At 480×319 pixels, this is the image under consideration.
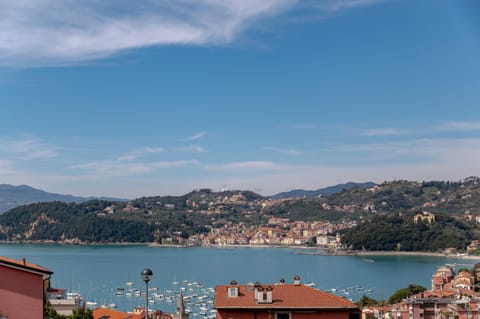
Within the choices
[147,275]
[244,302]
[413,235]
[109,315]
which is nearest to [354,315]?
[244,302]

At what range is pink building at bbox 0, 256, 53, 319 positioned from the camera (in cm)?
495

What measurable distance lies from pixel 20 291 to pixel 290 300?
8.36 feet

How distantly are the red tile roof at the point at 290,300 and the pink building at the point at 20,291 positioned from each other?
1870mm

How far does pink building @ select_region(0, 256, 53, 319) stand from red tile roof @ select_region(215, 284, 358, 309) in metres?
1.87

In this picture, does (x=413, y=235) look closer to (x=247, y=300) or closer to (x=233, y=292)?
(x=233, y=292)

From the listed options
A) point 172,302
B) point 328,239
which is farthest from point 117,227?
point 172,302

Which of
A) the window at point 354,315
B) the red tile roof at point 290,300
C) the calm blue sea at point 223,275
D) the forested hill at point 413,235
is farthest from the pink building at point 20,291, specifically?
the forested hill at point 413,235

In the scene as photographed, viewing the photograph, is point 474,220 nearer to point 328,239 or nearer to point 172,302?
point 328,239

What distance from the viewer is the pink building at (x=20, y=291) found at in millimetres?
4945

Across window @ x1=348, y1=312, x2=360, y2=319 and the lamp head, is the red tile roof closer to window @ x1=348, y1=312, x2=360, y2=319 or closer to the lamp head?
window @ x1=348, y1=312, x2=360, y2=319

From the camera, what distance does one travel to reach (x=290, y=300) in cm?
645

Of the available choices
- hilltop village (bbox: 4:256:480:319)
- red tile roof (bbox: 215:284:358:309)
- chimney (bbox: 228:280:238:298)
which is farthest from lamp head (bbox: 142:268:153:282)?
chimney (bbox: 228:280:238:298)

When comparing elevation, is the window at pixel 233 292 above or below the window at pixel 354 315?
above

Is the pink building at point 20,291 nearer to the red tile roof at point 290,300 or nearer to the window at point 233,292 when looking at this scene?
the red tile roof at point 290,300
